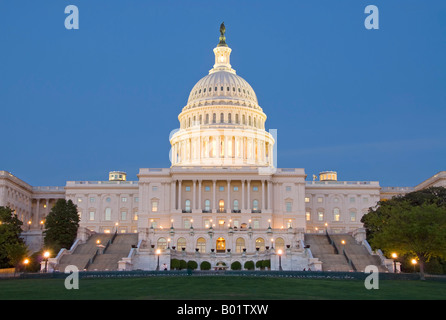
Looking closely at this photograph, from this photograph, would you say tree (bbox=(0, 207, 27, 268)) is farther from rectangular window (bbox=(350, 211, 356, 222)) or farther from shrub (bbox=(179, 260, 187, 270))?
rectangular window (bbox=(350, 211, 356, 222))

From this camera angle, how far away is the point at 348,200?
13188cm

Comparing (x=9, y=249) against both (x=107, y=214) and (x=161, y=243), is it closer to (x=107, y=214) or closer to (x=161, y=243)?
(x=161, y=243)

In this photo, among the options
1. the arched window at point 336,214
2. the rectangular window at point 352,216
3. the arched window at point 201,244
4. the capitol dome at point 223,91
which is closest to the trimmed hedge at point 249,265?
the arched window at point 201,244

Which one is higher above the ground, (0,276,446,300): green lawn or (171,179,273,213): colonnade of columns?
(171,179,273,213): colonnade of columns

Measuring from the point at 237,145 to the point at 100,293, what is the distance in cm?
9874

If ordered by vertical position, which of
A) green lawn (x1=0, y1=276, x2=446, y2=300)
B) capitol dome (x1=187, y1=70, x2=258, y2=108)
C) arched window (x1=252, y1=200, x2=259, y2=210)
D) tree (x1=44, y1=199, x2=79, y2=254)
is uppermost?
capitol dome (x1=187, y1=70, x2=258, y2=108)

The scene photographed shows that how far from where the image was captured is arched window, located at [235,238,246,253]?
96938mm

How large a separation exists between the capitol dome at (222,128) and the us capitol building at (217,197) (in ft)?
0.72

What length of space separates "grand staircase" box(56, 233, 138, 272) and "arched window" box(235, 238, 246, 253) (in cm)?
1541

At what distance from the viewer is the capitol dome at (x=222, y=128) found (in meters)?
134

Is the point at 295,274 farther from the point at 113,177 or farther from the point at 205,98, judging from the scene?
the point at 113,177

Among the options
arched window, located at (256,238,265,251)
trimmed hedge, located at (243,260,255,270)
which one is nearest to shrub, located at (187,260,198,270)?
trimmed hedge, located at (243,260,255,270)
